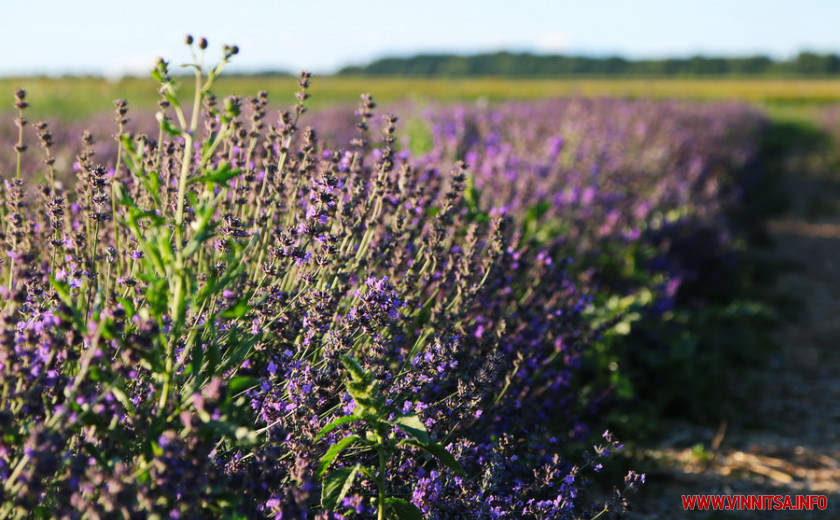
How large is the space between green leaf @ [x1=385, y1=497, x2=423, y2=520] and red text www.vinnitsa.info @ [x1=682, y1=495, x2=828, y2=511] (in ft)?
5.87

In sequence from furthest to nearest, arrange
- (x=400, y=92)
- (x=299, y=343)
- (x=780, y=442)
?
1. (x=400, y=92)
2. (x=780, y=442)
3. (x=299, y=343)

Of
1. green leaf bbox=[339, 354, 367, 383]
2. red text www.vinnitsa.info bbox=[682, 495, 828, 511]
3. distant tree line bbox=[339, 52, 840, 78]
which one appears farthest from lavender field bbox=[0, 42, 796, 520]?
distant tree line bbox=[339, 52, 840, 78]

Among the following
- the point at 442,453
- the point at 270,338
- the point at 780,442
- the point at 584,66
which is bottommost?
the point at 780,442

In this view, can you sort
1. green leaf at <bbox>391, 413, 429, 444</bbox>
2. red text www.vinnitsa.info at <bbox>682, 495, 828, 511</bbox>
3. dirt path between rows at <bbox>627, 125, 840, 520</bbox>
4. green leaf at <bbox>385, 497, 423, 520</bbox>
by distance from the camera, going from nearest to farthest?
green leaf at <bbox>391, 413, 429, 444</bbox>
green leaf at <bbox>385, 497, 423, 520</bbox>
red text www.vinnitsa.info at <bbox>682, 495, 828, 511</bbox>
dirt path between rows at <bbox>627, 125, 840, 520</bbox>

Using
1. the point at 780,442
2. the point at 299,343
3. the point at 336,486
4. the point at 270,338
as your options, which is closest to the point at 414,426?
the point at 336,486

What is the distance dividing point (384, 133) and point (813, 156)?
62.7 feet

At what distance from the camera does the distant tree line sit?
63594 millimetres

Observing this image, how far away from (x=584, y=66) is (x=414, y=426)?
69674mm

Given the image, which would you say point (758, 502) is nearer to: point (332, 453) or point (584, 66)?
point (332, 453)

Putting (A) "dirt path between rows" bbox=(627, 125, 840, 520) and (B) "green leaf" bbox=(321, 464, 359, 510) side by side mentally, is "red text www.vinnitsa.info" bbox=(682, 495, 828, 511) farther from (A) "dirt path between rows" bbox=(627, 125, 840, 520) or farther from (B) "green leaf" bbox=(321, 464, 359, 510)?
(B) "green leaf" bbox=(321, 464, 359, 510)

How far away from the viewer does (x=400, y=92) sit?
3438cm

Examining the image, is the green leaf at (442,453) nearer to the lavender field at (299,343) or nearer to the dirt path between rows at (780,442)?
the lavender field at (299,343)

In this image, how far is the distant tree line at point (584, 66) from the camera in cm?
6359

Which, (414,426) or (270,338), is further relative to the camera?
(270,338)
